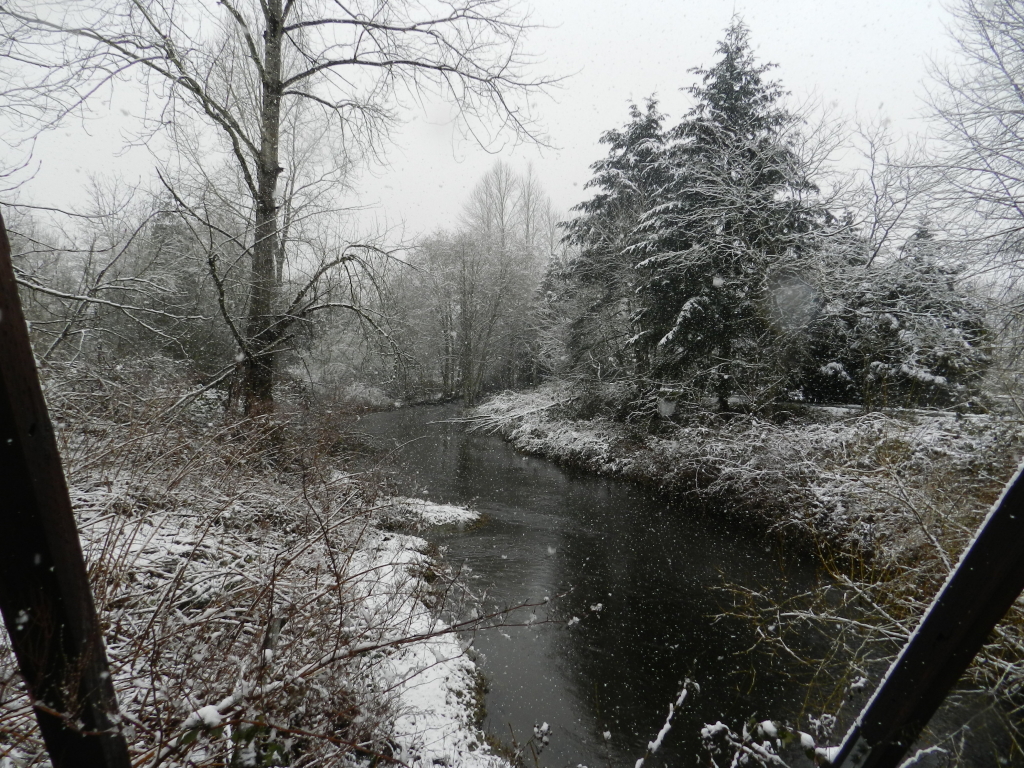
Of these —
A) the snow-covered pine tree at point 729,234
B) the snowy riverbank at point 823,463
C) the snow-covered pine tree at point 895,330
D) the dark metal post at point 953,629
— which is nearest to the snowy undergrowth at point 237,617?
the dark metal post at point 953,629

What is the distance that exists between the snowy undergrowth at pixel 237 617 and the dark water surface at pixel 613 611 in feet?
2.84

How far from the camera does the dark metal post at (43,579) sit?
0.88 metres

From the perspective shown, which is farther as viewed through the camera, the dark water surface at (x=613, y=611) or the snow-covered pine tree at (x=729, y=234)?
the snow-covered pine tree at (x=729, y=234)

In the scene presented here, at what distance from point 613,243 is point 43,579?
17932 millimetres

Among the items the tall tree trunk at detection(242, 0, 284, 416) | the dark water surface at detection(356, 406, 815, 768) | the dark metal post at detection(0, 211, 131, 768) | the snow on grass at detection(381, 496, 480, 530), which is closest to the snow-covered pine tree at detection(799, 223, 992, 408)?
the dark water surface at detection(356, 406, 815, 768)

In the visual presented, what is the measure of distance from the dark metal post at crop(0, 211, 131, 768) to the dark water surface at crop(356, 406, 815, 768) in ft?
13.2

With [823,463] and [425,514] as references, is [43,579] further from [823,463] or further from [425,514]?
[823,463]

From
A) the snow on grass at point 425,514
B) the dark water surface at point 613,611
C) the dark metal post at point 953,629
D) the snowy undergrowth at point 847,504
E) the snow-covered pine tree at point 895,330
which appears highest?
the snow-covered pine tree at point 895,330

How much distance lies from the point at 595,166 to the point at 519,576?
16525mm

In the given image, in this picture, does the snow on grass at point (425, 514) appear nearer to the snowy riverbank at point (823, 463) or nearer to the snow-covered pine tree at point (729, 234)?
the snowy riverbank at point (823, 463)

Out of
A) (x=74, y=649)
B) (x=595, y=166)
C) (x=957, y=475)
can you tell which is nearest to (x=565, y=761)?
(x=74, y=649)

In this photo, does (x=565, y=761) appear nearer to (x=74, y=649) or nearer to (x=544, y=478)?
(x=74, y=649)

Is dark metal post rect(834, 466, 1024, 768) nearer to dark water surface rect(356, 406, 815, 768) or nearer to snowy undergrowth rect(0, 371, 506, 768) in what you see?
snowy undergrowth rect(0, 371, 506, 768)

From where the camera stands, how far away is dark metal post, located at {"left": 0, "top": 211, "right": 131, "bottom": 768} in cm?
88
